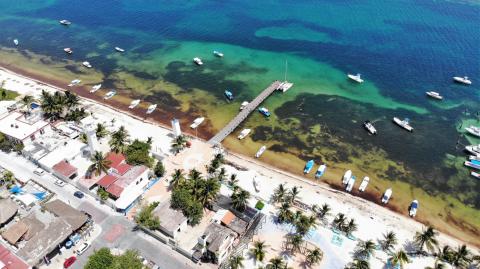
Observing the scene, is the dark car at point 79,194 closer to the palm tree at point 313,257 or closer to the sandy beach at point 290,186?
the sandy beach at point 290,186

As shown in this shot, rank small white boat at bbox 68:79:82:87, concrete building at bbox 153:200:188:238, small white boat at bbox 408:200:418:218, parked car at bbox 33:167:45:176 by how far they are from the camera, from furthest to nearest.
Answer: small white boat at bbox 68:79:82:87
parked car at bbox 33:167:45:176
small white boat at bbox 408:200:418:218
concrete building at bbox 153:200:188:238

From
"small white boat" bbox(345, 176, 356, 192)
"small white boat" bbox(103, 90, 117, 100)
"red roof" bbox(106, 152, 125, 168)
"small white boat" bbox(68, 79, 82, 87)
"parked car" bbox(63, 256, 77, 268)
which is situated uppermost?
"red roof" bbox(106, 152, 125, 168)

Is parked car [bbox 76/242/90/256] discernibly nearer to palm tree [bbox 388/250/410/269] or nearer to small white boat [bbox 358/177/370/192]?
palm tree [bbox 388/250/410/269]

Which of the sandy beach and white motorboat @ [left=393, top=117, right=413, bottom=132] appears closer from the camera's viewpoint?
the sandy beach

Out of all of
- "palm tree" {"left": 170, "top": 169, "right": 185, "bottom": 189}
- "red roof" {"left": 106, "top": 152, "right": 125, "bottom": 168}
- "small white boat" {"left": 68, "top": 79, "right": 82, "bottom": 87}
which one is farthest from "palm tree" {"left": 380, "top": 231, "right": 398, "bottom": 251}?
"small white boat" {"left": 68, "top": 79, "right": 82, "bottom": 87}

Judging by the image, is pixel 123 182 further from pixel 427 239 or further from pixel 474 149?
pixel 474 149

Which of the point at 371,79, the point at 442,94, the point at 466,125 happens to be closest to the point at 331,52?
the point at 371,79

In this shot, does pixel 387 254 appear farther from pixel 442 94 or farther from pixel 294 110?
pixel 442 94
